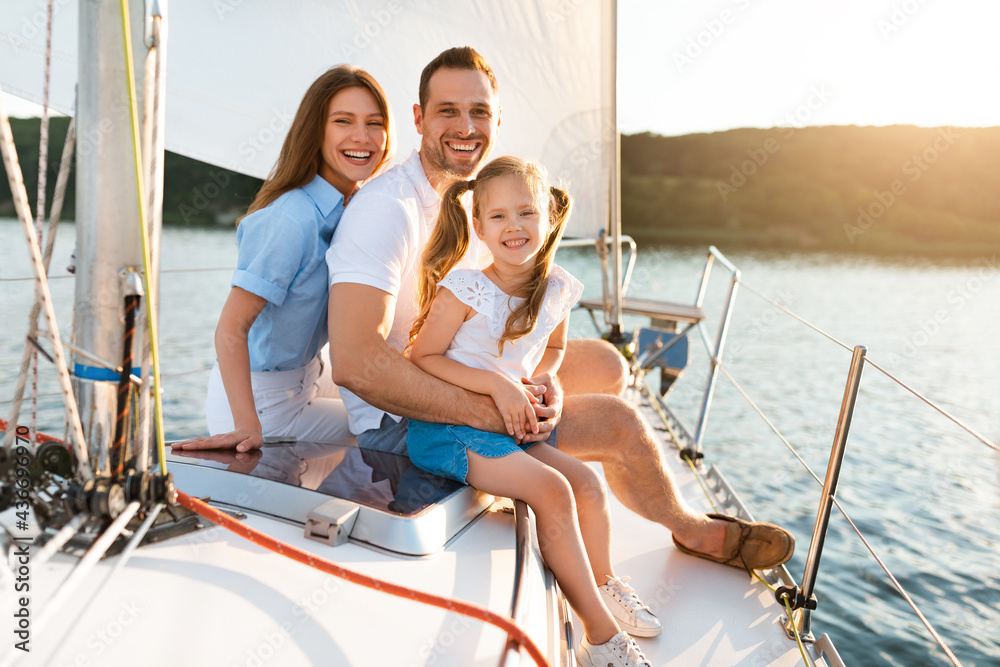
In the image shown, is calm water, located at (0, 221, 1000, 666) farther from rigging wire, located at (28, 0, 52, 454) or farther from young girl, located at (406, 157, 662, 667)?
rigging wire, located at (28, 0, 52, 454)

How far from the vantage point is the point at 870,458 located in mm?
5789

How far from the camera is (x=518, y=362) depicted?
1.61 m

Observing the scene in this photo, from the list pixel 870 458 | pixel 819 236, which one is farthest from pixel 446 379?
pixel 819 236

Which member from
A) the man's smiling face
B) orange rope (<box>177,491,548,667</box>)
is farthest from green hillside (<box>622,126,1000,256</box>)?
orange rope (<box>177,491,548,667</box>)

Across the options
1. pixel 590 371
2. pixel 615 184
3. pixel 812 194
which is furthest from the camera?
pixel 812 194

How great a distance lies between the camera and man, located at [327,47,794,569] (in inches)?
58.1

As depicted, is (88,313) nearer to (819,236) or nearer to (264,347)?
(264,347)

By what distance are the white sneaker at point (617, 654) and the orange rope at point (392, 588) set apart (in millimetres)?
406

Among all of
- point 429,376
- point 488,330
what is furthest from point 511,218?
point 429,376

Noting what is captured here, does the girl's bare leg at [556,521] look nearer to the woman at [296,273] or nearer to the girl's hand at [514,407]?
the girl's hand at [514,407]

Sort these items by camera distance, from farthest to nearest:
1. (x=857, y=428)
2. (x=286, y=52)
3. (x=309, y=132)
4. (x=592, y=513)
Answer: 1. (x=857, y=428)
2. (x=286, y=52)
3. (x=309, y=132)
4. (x=592, y=513)

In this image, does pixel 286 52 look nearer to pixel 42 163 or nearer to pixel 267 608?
pixel 42 163

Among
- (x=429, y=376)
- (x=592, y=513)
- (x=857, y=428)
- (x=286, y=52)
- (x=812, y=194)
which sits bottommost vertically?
A: (x=857, y=428)

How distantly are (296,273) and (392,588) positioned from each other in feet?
3.05
